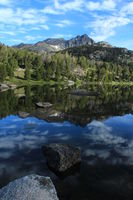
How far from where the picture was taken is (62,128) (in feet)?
120

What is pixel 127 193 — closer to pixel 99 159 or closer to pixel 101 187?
pixel 101 187

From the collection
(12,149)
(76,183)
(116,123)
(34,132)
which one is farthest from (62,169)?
(116,123)

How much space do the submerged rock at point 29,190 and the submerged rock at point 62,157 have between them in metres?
5.90

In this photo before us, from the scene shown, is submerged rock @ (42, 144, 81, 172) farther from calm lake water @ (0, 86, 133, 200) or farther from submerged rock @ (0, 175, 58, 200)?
submerged rock @ (0, 175, 58, 200)

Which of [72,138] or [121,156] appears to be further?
[72,138]

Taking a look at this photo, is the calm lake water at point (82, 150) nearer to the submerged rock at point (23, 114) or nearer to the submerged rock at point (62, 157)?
the submerged rock at point (23, 114)

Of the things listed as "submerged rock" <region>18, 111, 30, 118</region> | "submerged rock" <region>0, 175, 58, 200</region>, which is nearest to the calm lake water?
"submerged rock" <region>18, 111, 30, 118</region>

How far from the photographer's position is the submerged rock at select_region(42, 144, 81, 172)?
21.0 meters

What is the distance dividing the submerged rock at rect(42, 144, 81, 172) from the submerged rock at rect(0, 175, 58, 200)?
5.90 metres

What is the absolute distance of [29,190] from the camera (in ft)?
44.4

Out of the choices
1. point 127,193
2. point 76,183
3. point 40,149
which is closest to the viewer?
point 127,193

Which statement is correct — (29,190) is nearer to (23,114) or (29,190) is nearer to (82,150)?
(82,150)

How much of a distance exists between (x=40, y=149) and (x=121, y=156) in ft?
33.5

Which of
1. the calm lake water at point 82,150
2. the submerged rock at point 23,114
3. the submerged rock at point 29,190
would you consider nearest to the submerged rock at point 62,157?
the calm lake water at point 82,150
